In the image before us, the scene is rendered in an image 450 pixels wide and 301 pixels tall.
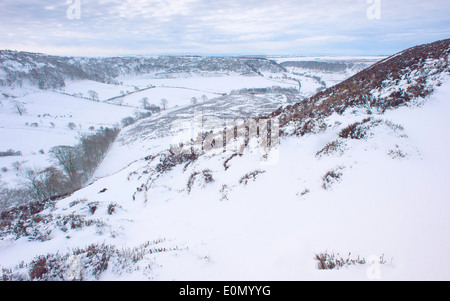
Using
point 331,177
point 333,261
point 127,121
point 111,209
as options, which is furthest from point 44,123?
point 333,261

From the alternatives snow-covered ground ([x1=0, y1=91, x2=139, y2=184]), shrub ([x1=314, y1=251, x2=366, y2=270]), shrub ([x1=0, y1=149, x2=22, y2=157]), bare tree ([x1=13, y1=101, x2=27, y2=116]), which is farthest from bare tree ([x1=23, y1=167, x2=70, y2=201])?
bare tree ([x1=13, y1=101, x2=27, y2=116])

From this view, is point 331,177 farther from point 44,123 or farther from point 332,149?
point 44,123

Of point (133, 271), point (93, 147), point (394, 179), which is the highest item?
point (394, 179)

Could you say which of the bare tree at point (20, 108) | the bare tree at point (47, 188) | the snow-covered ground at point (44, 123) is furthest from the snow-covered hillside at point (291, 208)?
the bare tree at point (20, 108)

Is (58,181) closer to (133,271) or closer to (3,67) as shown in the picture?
(133,271)

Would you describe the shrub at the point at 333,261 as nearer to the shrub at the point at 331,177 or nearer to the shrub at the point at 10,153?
the shrub at the point at 331,177

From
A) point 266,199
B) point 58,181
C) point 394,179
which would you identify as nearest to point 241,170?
point 266,199

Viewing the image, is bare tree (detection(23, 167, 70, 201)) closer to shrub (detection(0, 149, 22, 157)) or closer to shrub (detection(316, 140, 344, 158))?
shrub (detection(0, 149, 22, 157))

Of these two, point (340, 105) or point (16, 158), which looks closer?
point (340, 105)
